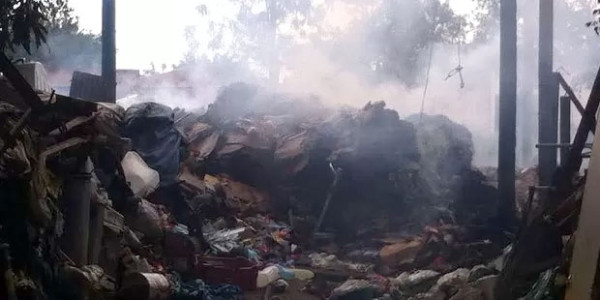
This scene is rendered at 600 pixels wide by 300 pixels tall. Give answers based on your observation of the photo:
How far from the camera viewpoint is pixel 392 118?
15.0 meters

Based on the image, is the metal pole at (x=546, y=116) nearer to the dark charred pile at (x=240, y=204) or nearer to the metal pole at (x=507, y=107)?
the metal pole at (x=507, y=107)

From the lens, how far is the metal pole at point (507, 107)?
12320 mm

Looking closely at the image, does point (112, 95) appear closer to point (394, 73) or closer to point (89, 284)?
point (89, 284)

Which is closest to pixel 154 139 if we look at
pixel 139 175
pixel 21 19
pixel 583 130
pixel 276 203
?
pixel 139 175

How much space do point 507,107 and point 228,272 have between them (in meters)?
5.55

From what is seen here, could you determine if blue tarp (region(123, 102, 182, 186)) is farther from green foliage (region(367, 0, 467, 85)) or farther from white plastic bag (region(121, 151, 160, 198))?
green foliage (region(367, 0, 467, 85))

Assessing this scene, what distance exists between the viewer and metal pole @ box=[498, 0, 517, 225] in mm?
12320

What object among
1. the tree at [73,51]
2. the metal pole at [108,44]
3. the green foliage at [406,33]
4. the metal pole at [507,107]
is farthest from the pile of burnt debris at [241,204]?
the tree at [73,51]

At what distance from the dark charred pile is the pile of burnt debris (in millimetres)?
24

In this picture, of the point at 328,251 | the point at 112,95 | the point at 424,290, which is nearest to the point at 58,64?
the point at 112,95

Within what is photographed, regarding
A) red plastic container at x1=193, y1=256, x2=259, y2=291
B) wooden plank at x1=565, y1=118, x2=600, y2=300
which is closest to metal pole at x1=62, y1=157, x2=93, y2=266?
red plastic container at x1=193, y1=256, x2=259, y2=291

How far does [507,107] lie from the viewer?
1236cm

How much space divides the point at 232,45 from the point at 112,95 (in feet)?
56.4

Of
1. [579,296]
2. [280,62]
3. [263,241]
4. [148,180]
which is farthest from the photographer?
[280,62]
